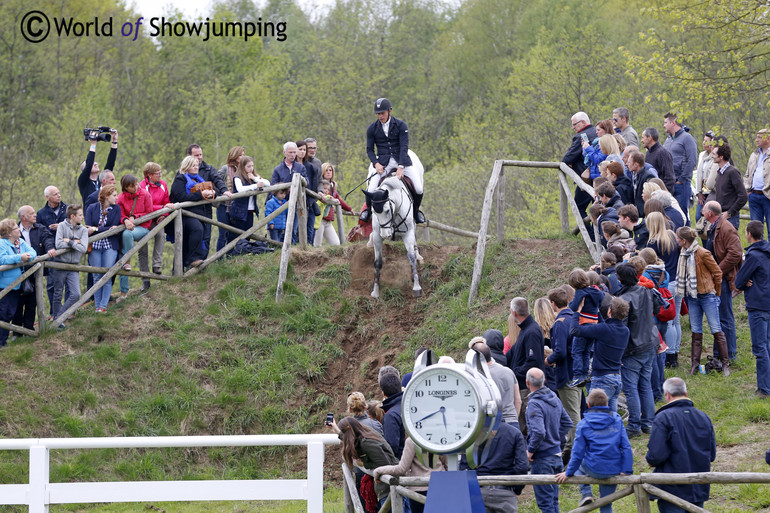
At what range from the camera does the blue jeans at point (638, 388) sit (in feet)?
31.6

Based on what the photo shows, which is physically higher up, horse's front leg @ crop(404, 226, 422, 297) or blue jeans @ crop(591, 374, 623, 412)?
horse's front leg @ crop(404, 226, 422, 297)

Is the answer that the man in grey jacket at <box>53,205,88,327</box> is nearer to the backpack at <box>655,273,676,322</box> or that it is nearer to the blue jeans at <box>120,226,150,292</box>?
the blue jeans at <box>120,226,150,292</box>

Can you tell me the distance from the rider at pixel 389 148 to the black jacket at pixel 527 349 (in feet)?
19.4

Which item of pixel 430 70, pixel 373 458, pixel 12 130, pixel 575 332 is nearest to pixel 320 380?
pixel 575 332

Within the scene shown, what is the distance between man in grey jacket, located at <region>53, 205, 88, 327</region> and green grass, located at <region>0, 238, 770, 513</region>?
0.43 metres

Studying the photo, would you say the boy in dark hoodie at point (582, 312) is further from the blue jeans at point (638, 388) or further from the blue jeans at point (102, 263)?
the blue jeans at point (102, 263)

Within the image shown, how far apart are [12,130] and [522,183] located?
16683 millimetres

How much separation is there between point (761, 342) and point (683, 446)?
13.2 feet

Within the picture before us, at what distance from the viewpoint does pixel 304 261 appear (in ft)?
49.7

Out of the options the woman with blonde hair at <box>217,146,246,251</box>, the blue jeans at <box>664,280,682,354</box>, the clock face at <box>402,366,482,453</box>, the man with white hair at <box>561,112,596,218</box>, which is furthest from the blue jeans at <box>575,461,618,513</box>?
the woman with blonde hair at <box>217,146,246,251</box>

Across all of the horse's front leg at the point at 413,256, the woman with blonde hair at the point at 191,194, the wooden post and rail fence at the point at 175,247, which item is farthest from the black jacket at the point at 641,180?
the woman with blonde hair at the point at 191,194

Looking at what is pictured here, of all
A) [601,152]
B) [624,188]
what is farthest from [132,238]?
[624,188]

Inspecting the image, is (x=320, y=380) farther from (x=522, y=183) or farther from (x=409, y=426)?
(x=522, y=183)

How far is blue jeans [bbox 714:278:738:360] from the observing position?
37.2ft
